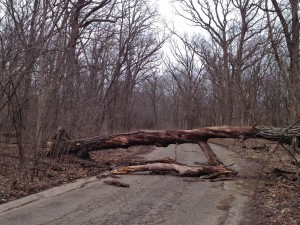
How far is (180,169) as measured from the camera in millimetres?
11062

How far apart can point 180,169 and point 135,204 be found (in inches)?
159

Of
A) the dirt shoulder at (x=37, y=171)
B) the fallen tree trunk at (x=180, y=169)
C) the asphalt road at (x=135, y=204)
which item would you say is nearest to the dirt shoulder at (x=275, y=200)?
the asphalt road at (x=135, y=204)

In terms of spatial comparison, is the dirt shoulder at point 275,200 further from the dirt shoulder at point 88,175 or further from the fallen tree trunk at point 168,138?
the fallen tree trunk at point 168,138

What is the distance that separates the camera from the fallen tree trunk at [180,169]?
35.9 feet

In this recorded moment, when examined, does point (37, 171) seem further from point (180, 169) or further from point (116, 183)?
point (180, 169)

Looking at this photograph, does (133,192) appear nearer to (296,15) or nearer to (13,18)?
(13,18)

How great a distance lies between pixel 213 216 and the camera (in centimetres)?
653

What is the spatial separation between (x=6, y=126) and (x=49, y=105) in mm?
1643

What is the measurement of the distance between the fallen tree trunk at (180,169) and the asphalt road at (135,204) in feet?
2.82

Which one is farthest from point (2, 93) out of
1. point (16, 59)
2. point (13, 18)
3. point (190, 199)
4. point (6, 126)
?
point (190, 199)

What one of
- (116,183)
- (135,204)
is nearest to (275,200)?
(135,204)

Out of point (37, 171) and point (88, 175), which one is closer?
point (37, 171)

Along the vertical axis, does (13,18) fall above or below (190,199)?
above

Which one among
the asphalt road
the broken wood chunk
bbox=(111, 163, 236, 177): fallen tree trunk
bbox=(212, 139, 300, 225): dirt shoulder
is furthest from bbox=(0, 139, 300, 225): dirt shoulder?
the broken wood chunk
